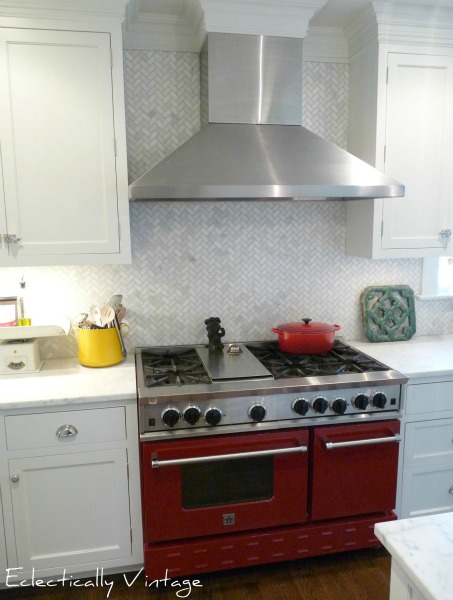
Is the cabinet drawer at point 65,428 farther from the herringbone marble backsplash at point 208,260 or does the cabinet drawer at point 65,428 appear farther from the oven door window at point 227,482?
the herringbone marble backsplash at point 208,260

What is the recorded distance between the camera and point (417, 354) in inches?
97.2

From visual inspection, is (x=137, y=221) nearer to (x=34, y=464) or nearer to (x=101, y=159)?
(x=101, y=159)

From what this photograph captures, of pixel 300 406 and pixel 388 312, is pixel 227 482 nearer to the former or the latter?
pixel 300 406

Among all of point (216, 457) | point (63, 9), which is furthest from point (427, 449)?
point (63, 9)

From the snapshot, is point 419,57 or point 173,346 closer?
point 419,57

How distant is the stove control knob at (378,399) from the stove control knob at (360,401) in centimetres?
4

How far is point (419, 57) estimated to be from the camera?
2270 mm

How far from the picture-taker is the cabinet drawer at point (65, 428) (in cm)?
189

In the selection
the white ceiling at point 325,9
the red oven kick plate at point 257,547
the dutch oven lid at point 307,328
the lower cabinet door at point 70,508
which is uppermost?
the white ceiling at point 325,9

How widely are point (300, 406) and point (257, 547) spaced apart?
64cm

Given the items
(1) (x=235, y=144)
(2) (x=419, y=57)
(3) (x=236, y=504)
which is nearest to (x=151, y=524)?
(3) (x=236, y=504)

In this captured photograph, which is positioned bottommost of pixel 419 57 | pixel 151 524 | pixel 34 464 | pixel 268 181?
pixel 151 524

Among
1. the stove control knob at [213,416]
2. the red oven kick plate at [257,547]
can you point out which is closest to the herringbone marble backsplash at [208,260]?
the stove control knob at [213,416]

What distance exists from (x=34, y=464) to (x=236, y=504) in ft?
2.72
